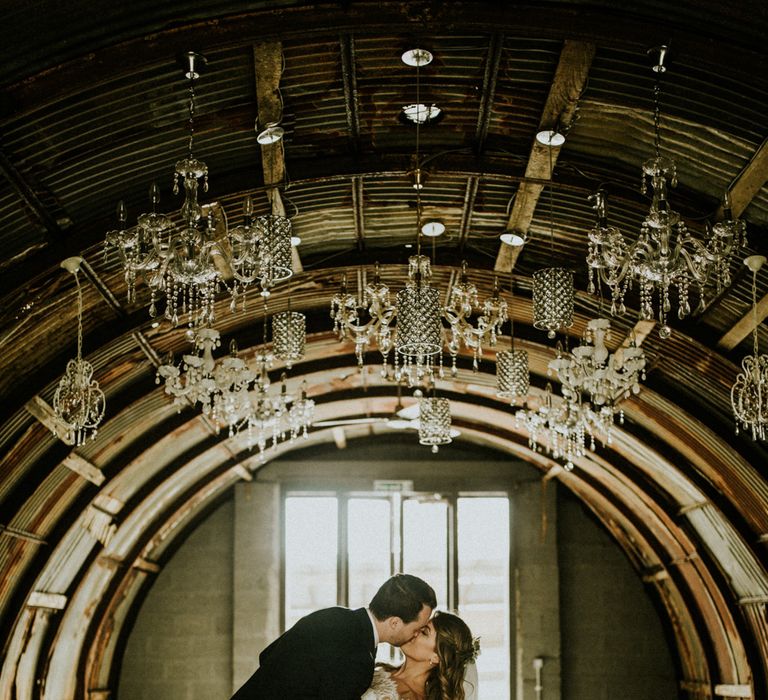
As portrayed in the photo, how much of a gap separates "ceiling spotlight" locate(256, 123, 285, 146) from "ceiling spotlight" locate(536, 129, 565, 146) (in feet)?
5.76

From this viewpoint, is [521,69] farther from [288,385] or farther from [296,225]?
[288,385]

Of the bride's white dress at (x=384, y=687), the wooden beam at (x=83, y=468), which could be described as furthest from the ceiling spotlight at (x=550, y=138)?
the wooden beam at (x=83, y=468)

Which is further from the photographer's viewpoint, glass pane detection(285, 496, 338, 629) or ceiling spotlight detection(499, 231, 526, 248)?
glass pane detection(285, 496, 338, 629)

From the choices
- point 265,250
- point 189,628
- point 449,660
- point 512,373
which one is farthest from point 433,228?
point 189,628

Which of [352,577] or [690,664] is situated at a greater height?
[352,577]

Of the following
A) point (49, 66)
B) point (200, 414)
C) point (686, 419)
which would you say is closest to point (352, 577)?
point (200, 414)

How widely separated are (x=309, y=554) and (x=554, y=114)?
12.9 m

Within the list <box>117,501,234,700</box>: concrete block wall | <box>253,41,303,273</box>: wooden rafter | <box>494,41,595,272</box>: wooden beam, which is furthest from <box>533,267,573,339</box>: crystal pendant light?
<box>117,501,234,700</box>: concrete block wall

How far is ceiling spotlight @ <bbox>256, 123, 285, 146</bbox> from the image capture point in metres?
7.11

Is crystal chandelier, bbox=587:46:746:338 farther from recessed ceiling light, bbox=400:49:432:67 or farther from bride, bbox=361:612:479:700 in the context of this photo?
bride, bbox=361:612:479:700

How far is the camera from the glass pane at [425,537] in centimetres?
1894

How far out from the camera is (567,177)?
813 centimetres

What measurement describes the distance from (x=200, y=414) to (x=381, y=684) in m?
7.35

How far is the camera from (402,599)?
17.6 ft
